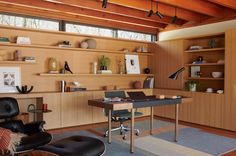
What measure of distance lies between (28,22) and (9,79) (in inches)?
54.6

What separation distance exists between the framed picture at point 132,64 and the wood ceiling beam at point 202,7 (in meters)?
2.21

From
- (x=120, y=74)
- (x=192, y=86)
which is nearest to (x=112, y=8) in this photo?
(x=120, y=74)

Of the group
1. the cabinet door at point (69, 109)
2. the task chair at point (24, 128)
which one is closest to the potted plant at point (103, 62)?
the cabinet door at point (69, 109)

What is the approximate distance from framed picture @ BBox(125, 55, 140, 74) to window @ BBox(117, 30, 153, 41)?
66 centimetres

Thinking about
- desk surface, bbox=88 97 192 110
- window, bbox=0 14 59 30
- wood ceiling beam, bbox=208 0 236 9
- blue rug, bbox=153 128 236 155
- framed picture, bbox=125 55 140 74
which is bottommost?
blue rug, bbox=153 128 236 155

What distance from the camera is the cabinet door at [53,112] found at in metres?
5.11

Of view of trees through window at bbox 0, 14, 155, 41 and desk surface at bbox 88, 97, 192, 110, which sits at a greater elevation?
view of trees through window at bbox 0, 14, 155, 41

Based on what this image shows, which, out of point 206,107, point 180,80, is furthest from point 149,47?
point 206,107

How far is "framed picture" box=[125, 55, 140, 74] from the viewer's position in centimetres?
677

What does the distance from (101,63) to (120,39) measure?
3.08 feet

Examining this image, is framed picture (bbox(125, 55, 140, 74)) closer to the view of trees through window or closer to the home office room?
the home office room

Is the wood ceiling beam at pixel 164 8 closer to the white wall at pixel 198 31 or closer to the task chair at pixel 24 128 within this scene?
the white wall at pixel 198 31

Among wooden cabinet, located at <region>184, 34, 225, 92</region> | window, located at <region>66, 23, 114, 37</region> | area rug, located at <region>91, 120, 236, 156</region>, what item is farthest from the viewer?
window, located at <region>66, 23, 114, 37</region>

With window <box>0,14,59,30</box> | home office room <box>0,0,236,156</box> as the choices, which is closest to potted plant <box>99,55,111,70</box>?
home office room <box>0,0,236,156</box>
